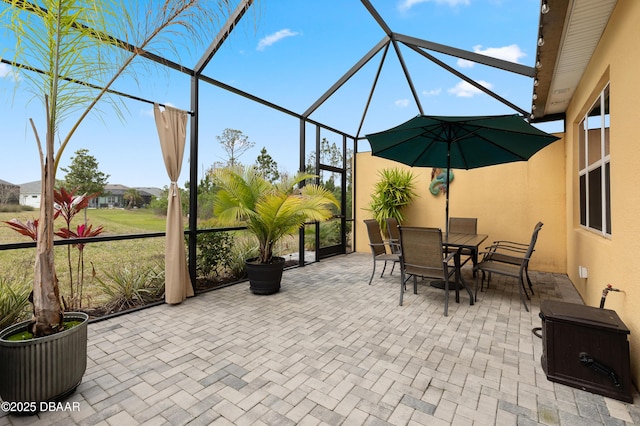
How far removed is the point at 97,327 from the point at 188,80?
329 cm

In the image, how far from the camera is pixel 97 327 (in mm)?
3008

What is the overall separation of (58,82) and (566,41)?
14.9ft

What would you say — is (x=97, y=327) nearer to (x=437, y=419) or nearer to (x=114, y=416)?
(x=114, y=416)

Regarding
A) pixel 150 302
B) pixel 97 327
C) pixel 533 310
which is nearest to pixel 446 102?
pixel 533 310

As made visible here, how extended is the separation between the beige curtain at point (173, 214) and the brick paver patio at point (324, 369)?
0.30m

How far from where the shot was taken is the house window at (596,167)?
9.71 feet

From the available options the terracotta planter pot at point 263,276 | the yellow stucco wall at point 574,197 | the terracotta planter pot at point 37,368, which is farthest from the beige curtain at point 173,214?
the yellow stucco wall at point 574,197

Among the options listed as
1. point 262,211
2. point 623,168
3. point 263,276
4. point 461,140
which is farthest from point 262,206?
point 623,168

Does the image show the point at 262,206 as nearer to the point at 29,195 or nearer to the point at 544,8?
the point at 29,195

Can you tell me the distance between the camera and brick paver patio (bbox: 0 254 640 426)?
1.74 metres

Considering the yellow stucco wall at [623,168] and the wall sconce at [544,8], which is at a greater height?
the wall sconce at [544,8]

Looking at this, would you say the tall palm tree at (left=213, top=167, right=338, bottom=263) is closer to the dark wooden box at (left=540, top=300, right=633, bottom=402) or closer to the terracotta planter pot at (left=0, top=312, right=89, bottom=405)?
the terracotta planter pot at (left=0, top=312, right=89, bottom=405)

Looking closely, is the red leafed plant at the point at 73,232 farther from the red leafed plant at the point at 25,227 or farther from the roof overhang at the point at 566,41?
the roof overhang at the point at 566,41

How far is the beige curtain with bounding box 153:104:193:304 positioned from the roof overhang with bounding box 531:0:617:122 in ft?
13.4
